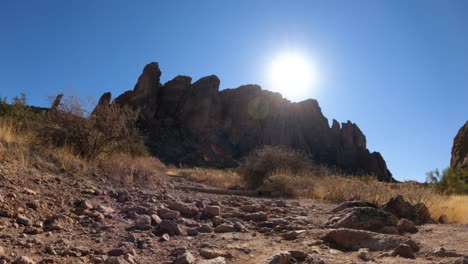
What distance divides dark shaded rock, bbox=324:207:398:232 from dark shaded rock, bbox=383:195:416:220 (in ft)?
4.68

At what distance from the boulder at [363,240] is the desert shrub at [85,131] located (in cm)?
696

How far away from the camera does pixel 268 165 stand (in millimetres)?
16297

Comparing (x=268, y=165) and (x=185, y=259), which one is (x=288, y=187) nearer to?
(x=268, y=165)

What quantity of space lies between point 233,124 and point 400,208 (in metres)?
77.6

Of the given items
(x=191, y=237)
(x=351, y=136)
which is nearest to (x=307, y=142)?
(x=351, y=136)

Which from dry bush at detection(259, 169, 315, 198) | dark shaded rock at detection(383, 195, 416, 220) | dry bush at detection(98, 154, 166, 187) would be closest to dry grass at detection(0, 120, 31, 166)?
dry bush at detection(98, 154, 166, 187)

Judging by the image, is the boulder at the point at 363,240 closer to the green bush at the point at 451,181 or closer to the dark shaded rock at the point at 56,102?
the dark shaded rock at the point at 56,102

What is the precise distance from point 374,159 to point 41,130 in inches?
3229

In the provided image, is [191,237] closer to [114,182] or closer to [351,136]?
[114,182]

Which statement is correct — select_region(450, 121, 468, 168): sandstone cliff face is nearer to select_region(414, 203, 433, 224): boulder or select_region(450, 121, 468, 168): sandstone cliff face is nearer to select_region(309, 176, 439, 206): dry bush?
select_region(309, 176, 439, 206): dry bush

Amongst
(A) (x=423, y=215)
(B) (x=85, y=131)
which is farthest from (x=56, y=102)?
(A) (x=423, y=215)

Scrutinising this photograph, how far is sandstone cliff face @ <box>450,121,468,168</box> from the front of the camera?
43562 mm

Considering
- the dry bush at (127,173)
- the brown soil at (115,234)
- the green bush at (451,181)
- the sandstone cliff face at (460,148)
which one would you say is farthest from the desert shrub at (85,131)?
the sandstone cliff face at (460,148)

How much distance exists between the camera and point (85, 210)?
4695 mm
